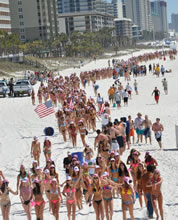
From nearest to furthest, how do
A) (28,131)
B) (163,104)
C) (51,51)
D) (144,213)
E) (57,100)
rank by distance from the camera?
(144,213), (28,131), (163,104), (57,100), (51,51)

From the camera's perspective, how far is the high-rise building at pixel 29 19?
121625mm

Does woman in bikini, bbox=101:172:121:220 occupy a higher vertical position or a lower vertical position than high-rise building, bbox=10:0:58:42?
lower

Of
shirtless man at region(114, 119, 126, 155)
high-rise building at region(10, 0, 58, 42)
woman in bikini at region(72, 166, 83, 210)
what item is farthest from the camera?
high-rise building at region(10, 0, 58, 42)

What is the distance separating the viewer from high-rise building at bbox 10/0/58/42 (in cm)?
12162

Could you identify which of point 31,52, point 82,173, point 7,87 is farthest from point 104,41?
point 82,173

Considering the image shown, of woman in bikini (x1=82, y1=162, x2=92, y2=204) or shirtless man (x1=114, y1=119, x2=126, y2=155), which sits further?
shirtless man (x1=114, y1=119, x2=126, y2=155)

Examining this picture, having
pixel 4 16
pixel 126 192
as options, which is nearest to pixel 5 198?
pixel 126 192

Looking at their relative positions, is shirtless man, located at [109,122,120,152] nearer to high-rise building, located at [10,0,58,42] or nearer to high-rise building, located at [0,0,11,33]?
high-rise building, located at [0,0,11,33]

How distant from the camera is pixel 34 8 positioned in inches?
4852

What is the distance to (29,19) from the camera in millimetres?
122812

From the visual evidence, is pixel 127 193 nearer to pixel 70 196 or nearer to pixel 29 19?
pixel 70 196

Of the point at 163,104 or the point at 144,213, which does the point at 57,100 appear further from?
the point at 144,213

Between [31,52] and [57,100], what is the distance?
2415 inches

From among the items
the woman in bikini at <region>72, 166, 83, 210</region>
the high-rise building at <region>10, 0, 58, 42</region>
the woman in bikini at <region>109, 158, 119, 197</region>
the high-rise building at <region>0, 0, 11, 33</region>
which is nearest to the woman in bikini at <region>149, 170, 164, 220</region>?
the woman in bikini at <region>109, 158, 119, 197</region>
